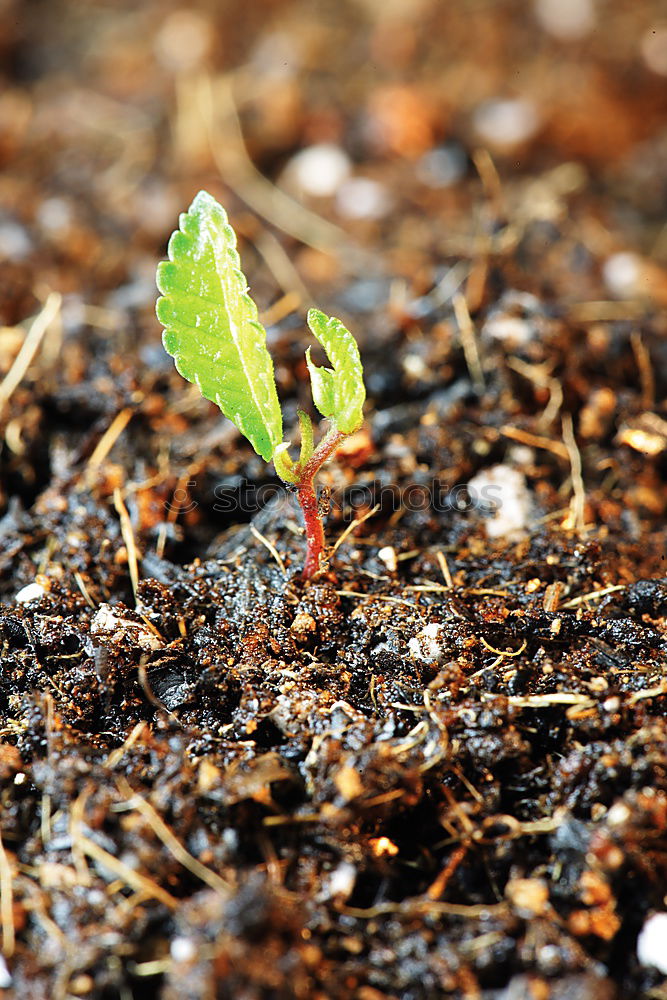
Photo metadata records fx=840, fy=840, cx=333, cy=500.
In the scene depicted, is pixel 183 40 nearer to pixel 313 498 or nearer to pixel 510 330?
pixel 510 330

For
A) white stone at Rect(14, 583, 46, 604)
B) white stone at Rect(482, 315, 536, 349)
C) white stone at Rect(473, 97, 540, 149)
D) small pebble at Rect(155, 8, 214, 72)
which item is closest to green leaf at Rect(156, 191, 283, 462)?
white stone at Rect(14, 583, 46, 604)

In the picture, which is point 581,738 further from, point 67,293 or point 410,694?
point 67,293

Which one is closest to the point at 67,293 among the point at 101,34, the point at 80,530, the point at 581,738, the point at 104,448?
the point at 104,448

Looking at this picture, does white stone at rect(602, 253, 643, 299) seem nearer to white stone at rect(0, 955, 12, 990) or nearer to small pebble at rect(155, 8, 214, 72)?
small pebble at rect(155, 8, 214, 72)

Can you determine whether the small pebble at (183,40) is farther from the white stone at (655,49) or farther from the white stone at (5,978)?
the white stone at (5,978)

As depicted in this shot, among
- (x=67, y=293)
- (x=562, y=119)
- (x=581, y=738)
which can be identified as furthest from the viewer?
(x=562, y=119)

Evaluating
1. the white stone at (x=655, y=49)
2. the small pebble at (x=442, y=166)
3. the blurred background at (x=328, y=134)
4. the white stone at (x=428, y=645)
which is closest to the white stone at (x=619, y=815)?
the white stone at (x=428, y=645)
